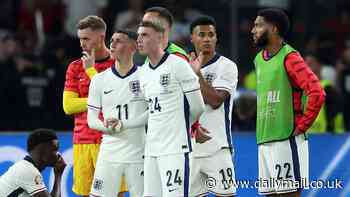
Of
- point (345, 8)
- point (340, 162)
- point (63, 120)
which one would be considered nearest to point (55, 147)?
point (340, 162)

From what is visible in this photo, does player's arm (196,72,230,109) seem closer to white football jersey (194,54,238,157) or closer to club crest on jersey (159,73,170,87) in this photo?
white football jersey (194,54,238,157)

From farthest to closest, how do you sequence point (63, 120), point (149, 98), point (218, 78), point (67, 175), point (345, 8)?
point (345, 8)
point (63, 120)
point (67, 175)
point (218, 78)
point (149, 98)

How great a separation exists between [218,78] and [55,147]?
5.71ft

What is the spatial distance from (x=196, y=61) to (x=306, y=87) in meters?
1.07

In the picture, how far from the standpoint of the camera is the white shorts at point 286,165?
37.1 ft

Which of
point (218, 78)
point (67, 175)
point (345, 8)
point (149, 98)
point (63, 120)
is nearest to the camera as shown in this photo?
point (149, 98)

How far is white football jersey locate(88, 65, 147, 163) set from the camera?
1138 cm

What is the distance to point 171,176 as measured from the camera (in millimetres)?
10703

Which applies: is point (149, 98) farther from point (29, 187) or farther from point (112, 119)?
point (29, 187)

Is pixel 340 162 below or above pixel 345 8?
below

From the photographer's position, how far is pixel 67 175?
13898mm

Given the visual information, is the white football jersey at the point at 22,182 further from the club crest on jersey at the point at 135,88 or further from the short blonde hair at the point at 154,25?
the short blonde hair at the point at 154,25

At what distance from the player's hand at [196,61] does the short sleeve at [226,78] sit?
0.91ft

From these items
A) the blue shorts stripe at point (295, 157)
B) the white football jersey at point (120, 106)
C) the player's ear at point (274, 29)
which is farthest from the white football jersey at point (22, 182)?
the player's ear at point (274, 29)
